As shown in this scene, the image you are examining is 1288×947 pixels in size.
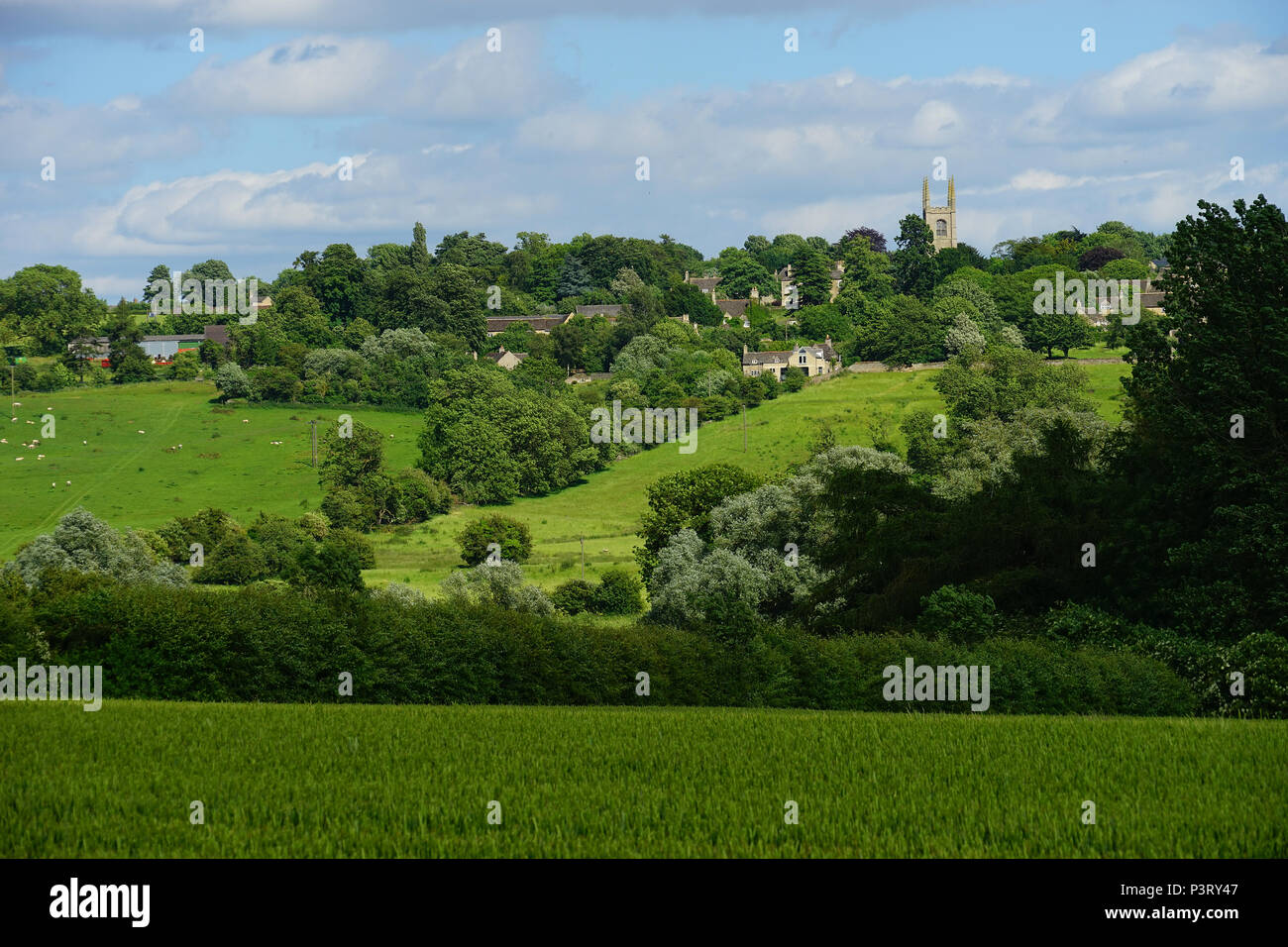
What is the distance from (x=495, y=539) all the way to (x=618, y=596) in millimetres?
18930

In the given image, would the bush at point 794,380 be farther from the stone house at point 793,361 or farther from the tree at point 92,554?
the tree at point 92,554

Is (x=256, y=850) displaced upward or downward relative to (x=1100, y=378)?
downward

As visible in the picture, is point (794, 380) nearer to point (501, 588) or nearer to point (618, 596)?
point (618, 596)

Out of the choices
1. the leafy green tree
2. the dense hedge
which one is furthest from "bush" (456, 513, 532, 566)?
the dense hedge

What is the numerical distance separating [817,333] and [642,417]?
58.4 meters

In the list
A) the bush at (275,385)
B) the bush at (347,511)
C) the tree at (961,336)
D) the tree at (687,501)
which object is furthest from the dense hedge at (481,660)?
the bush at (275,385)

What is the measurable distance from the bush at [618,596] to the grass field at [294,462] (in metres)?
5.64

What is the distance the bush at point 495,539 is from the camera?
98.0m

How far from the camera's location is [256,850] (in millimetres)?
14711

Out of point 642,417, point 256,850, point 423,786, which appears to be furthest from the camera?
point 642,417

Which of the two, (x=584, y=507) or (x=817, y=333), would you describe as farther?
(x=817, y=333)

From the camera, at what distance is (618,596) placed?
82.8m

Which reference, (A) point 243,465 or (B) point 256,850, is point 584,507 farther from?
(B) point 256,850

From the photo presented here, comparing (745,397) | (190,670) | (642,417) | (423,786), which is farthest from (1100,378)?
(423,786)
